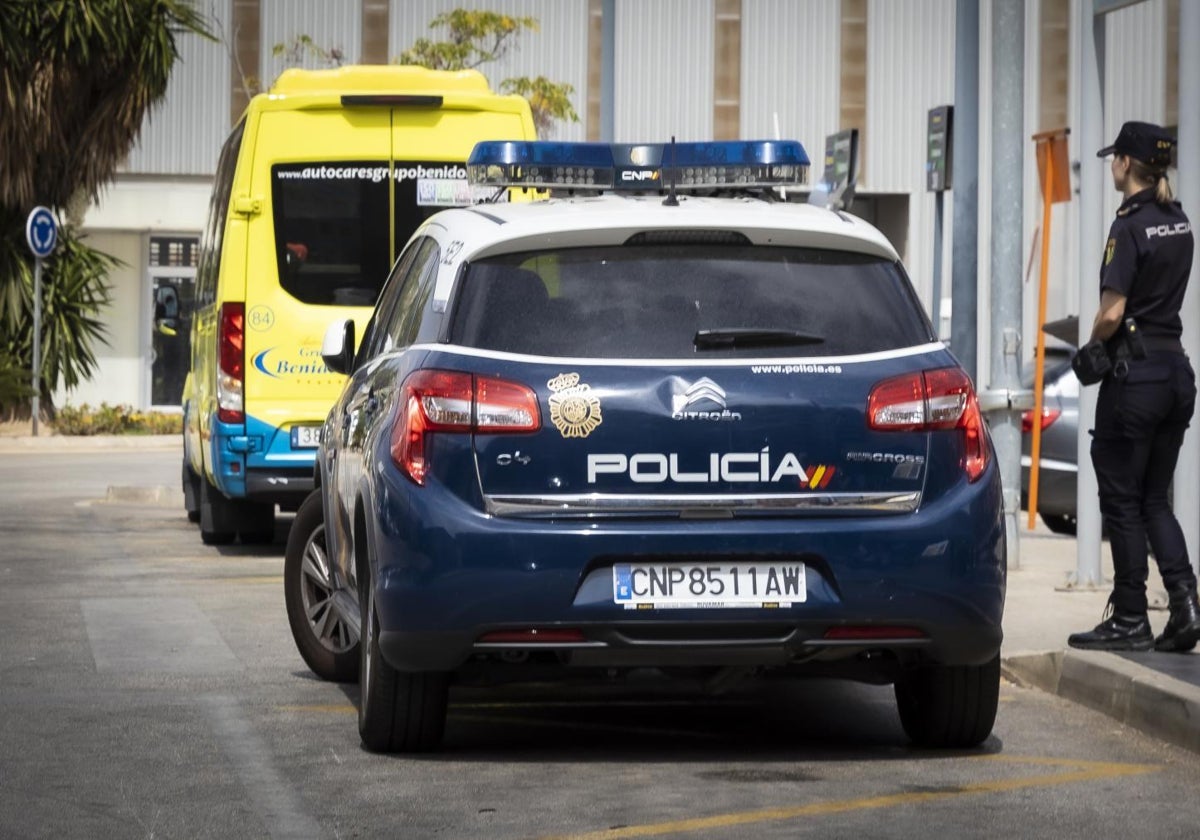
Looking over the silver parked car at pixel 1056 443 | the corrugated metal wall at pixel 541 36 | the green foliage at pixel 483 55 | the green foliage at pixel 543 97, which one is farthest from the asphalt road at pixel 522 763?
the corrugated metal wall at pixel 541 36

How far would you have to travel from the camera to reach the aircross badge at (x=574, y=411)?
6.52 meters

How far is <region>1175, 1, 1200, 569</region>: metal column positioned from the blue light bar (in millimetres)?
3051

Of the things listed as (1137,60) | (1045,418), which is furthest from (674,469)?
(1137,60)

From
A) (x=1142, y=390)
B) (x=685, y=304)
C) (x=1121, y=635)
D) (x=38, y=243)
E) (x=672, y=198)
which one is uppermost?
(x=38, y=243)

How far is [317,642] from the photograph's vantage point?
8828mm

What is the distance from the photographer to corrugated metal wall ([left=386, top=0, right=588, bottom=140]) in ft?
Result: 135

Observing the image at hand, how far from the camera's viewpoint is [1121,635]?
28.7ft

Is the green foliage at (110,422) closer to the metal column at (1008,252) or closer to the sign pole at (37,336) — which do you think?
the sign pole at (37,336)

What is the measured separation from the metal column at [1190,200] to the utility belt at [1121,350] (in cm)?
170

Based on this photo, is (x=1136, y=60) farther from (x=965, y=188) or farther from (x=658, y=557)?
(x=658, y=557)

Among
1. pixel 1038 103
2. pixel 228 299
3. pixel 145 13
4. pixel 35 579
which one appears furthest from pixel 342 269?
pixel 1038 103

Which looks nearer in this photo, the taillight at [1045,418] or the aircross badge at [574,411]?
the aircross badge at [574,411]

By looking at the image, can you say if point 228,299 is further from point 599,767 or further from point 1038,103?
point 1038,103

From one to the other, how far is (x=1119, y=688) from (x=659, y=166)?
2.37m
